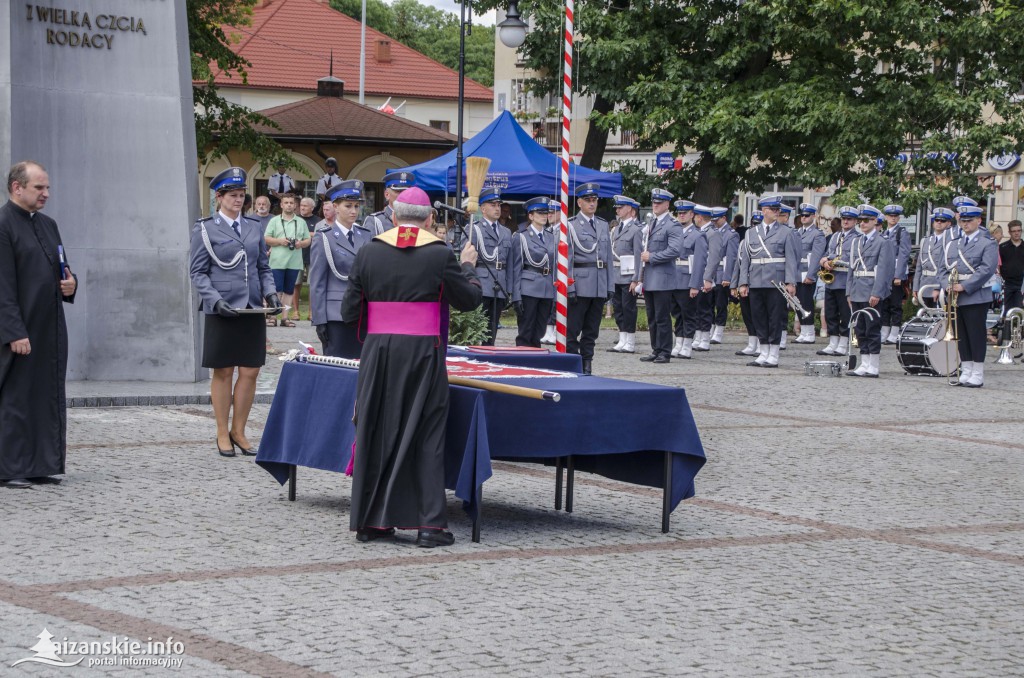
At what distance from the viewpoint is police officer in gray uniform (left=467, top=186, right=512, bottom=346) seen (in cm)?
1523

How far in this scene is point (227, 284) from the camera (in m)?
11.0

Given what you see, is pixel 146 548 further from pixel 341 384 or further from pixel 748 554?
pixel 748 554

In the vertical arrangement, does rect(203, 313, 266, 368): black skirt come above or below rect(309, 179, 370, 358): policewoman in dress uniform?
below

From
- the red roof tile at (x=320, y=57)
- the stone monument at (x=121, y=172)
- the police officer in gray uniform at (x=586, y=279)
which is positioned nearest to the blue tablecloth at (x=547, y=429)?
the stone monument at (x=121, y=172)

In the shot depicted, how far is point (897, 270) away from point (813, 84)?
6.56m

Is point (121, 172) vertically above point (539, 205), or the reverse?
point (121, 172)

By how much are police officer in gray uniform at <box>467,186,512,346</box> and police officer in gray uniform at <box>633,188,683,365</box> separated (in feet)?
15.0

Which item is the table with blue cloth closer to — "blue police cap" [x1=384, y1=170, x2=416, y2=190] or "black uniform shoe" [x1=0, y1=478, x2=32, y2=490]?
"black uniform shoe" [x1=0, y1=478, x2=32, y2=490]

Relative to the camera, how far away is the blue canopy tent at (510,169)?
90.7 ft

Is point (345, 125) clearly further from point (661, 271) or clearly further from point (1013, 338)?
point (1013, 338)

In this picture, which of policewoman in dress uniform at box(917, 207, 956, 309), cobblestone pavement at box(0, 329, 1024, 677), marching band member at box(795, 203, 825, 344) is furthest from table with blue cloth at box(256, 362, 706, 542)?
marching band member at box(795, 203, 825, 344)

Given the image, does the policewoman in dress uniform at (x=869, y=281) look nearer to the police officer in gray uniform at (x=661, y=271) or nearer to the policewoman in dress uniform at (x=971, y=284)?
the policewoman in dress uniform at (x=971, y=284)

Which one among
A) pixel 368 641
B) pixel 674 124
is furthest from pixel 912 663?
pixel 674 124

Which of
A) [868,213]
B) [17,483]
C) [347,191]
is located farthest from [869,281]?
[17,483]
